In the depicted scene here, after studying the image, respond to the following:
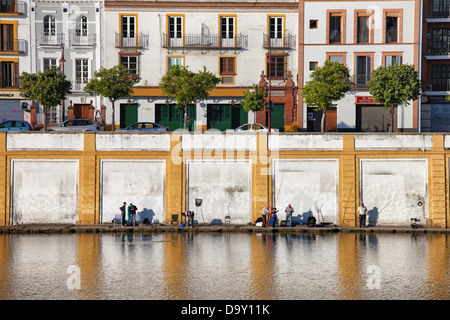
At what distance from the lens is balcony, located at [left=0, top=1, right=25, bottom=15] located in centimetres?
5497

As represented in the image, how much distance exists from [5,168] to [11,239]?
532 cm

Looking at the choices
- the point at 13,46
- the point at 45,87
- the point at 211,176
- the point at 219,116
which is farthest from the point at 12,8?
the point at 211,176

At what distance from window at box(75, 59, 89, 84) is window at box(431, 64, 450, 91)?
3035 centimetres

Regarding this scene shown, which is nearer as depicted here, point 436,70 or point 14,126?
point 14,126

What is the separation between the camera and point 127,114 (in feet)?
180

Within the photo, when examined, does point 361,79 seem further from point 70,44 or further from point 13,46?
point 13,46

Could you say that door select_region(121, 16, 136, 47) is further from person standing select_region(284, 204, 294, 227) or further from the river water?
person standing select_region(284, 204, 294, 227)

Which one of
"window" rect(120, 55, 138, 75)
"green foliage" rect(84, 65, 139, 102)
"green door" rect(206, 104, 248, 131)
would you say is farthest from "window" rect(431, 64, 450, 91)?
"green foliage" rect(84, 65, 139, 102)

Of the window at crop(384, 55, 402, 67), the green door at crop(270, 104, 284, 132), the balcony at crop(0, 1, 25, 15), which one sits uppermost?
the balcony at crop(0, 1, 25, 15)

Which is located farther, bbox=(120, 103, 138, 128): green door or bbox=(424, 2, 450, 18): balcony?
bbox=(424, 2, 450, 18): balcony

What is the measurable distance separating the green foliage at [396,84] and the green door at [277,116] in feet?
29.3

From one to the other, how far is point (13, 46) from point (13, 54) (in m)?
0.71
